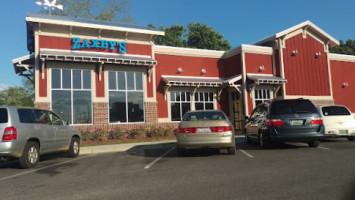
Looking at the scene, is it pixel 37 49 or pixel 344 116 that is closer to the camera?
pixel 344 116

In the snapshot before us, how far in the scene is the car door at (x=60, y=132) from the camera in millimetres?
9289

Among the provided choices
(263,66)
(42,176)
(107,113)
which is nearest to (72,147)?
(42,176)

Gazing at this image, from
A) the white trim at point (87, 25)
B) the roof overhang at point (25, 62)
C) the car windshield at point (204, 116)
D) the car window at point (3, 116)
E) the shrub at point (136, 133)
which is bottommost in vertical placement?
the shrub at point (136, 133)

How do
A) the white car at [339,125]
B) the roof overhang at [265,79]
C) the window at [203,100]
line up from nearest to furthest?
the white car at [339,125], the roof overhang at [265,79], the window at [203,100]

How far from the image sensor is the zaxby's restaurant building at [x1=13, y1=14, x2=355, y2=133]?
52.2ft

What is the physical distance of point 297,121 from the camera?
925 cm

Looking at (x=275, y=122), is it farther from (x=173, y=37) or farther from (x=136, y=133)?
(x=173, y=37)

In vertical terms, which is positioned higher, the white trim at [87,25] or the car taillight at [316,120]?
the white trim at [87,25]

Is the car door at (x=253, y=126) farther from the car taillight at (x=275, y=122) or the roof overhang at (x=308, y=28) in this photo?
the roof overhang at (x=308, y=28)

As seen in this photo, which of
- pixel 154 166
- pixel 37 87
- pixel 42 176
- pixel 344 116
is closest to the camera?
pixel 42 176

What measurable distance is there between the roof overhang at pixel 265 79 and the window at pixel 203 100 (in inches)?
123

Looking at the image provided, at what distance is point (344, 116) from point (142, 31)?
1209 cm

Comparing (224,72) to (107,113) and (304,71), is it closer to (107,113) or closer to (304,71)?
(304,71)

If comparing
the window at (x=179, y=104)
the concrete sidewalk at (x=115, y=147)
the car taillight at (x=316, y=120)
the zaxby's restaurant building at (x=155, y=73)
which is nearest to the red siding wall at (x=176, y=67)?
the zaxby's restaurant building at (x=155, y=73)
